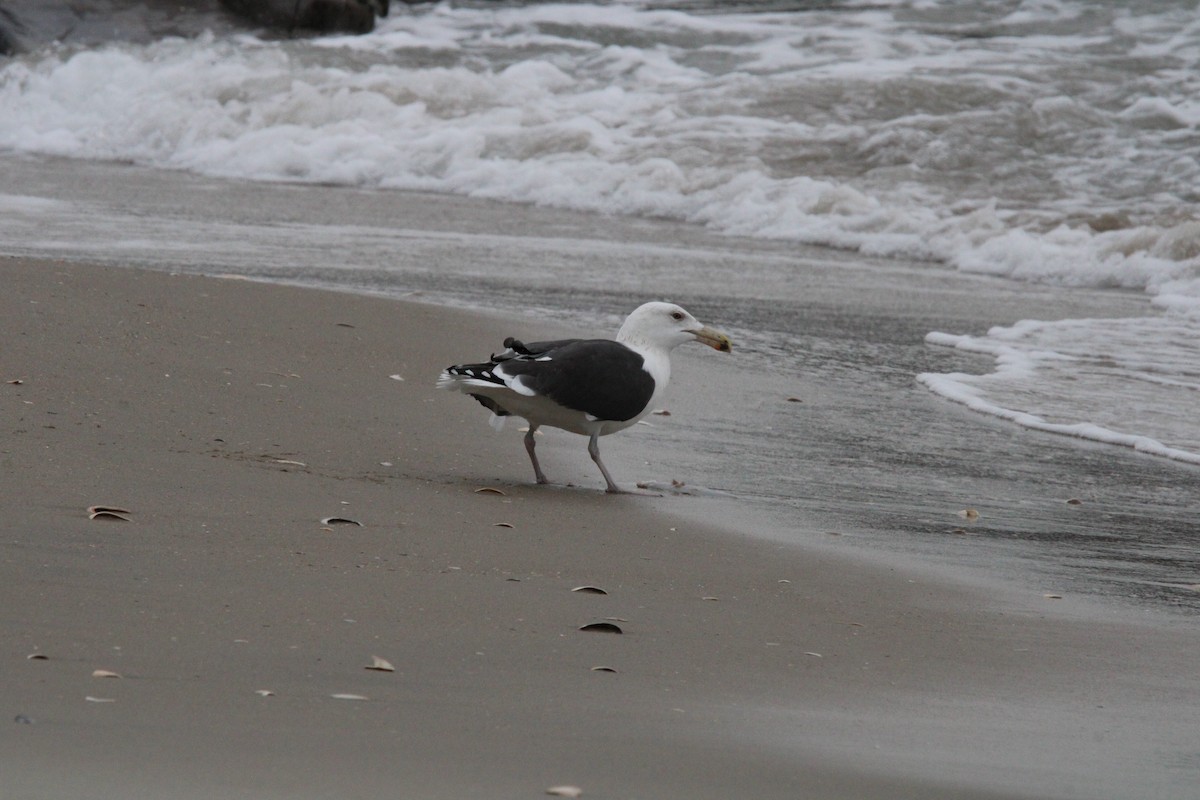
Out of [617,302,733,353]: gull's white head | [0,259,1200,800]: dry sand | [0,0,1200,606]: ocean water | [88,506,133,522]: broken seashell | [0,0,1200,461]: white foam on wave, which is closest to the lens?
[0,259,1200,800]: dry sand

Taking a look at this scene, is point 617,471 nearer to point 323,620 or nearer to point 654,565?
point 654,565

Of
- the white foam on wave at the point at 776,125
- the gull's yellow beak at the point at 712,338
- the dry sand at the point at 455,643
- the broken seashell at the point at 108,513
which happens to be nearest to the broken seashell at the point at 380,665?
the dry sand at the point at 455,643

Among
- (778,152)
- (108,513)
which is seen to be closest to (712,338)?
(108,513)

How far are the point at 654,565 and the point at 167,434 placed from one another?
1707 mm

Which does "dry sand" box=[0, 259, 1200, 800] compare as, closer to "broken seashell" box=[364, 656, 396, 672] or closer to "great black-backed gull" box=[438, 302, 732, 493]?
"broken seashell" box=[364, 656, 396, 672]

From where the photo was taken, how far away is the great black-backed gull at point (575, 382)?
5148mm

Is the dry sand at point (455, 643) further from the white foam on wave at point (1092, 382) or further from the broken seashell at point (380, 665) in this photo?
the white foam on wave at point (1092, 382)

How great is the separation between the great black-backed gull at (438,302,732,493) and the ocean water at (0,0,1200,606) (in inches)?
27.3

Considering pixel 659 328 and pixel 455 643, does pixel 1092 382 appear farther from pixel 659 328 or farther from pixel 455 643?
pixel 455 643

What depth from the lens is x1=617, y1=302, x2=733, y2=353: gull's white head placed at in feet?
18.4

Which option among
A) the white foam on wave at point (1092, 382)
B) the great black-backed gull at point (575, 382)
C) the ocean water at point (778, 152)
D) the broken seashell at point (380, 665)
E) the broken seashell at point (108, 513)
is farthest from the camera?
the ocean water at point (778, 152)

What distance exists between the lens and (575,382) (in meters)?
5.18

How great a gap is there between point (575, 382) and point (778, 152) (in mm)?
11508

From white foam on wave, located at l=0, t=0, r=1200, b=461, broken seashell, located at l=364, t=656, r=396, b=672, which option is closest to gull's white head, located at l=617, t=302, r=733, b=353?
white foam on wave, located at l=0, t=0, r=1200, b=461
